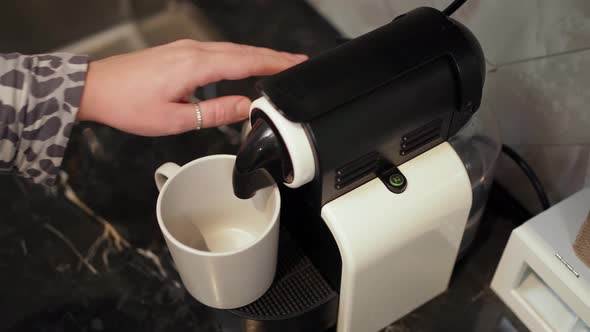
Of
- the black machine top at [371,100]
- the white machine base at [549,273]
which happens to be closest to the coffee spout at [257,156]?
the black machine top at [371,100]

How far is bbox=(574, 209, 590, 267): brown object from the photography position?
19.6 inches

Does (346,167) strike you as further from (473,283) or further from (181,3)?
(181,3)

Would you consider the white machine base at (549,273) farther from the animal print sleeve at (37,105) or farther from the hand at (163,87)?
the animal print sleeve at (37,105)

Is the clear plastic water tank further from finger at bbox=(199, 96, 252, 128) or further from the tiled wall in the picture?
finger at bbox=(199, 96, 252, 128)

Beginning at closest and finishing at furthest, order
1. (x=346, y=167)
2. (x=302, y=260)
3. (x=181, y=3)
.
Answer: (x=346, y=167)
(x=302, y=260)
(x=181, y=3)

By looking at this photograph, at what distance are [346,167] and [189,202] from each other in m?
0.15

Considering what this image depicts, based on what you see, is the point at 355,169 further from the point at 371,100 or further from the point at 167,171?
the point at 167,171

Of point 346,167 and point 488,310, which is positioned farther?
point 488,310

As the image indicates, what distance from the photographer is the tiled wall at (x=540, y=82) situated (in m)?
0.53

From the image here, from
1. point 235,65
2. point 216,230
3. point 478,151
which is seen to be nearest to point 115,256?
point 216,230

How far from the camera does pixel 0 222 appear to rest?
0.63 meters

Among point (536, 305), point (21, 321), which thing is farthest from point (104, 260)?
point (536, 305)

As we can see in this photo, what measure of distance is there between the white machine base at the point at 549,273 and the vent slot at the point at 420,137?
0.12 m

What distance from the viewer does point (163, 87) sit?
1.67ft
